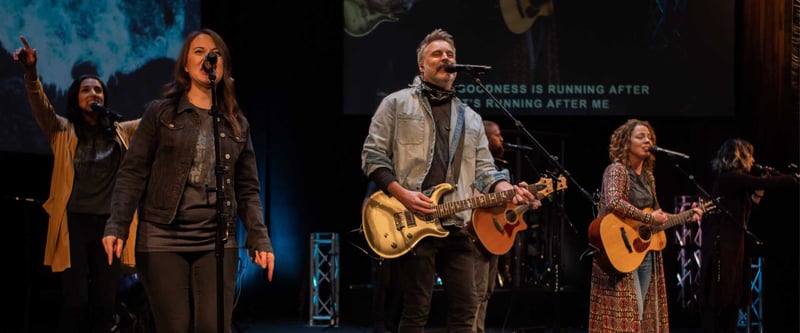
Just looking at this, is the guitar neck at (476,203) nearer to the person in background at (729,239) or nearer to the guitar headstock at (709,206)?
the guitar headstock at (709,206)

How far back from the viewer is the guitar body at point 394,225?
424cm

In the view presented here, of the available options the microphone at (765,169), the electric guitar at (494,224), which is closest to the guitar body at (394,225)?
the electric guitar at (494,224)

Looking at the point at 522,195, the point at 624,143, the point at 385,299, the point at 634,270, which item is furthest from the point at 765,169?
the point at 522,195

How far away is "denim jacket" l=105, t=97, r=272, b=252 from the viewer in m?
3.39

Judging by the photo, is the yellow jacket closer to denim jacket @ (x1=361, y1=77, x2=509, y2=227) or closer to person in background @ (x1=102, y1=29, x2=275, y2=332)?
denim jacket @ (x1=361, y1=77, x2=509, y2=227)

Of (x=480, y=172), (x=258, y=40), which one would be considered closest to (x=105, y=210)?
(x=480, y=172)

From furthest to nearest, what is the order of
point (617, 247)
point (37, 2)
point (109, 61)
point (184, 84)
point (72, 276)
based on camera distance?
point (109, 61) → point (37, 2) → point (617, 247) → point (72, 276) → point (184, 84)

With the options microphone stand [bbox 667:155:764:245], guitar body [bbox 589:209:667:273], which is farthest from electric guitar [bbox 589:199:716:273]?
microphone stand [bbox 667:155:764:245]

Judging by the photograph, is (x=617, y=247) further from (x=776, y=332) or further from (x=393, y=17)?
(x=393, y=17)

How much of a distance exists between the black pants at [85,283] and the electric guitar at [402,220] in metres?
1.76

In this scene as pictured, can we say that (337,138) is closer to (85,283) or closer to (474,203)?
(85,283)

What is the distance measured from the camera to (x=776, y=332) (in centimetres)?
804

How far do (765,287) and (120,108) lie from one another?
620 cm

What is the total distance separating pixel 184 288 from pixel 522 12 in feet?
22.6
